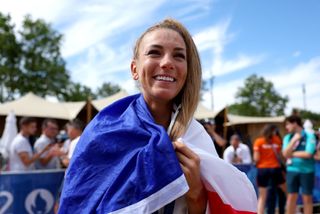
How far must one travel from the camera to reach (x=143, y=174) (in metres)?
1.51

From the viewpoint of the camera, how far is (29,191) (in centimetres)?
612

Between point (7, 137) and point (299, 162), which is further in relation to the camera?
point (7, 137)

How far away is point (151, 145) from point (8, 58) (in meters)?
37.1

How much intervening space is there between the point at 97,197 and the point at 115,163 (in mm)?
144

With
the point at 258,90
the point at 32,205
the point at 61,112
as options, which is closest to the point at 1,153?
the point at 32,205

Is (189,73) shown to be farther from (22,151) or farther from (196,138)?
(22,151)

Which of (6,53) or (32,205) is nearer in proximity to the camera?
(32,205)

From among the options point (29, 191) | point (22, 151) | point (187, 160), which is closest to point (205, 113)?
point (22, 151)

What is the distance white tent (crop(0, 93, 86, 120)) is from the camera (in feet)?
49.6

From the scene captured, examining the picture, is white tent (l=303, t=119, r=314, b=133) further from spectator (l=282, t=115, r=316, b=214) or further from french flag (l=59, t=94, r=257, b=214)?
french flag (l=59, t=94, r=257, b=214)

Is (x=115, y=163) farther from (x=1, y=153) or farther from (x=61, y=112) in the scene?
(x=61, y=112)

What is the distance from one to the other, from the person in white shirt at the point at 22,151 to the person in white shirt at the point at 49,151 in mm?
319

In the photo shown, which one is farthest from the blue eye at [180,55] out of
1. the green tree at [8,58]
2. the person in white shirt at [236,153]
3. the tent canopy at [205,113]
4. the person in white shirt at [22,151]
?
the green tree at [8,58]

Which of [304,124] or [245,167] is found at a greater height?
[304,124]
